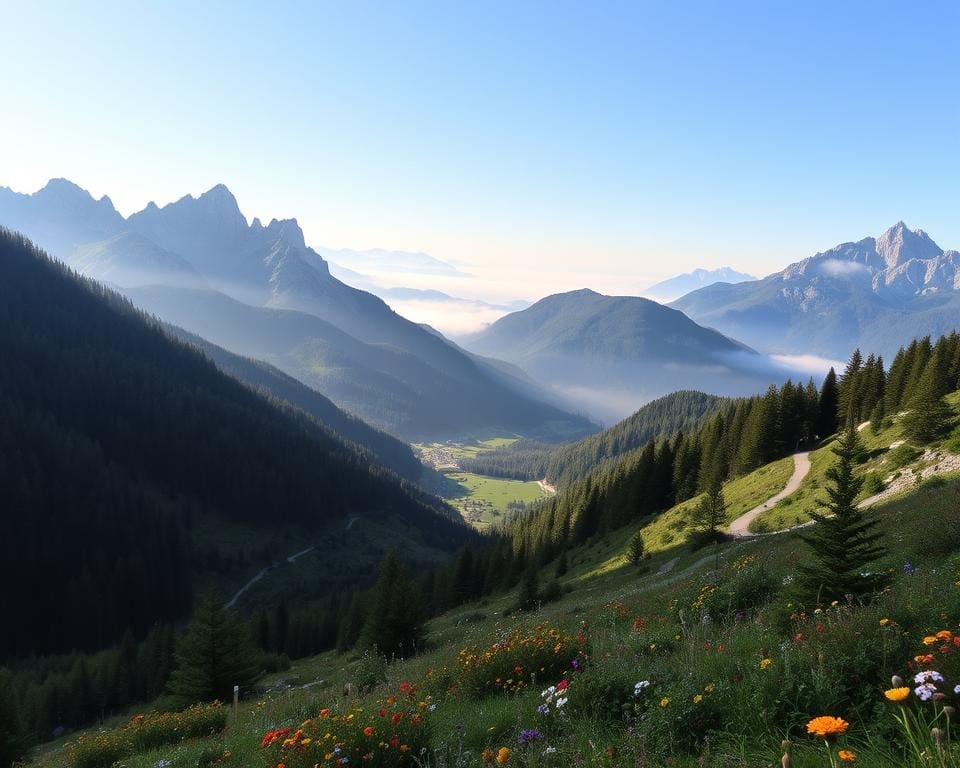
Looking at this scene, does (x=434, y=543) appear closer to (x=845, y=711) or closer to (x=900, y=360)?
(x=900, y=360)

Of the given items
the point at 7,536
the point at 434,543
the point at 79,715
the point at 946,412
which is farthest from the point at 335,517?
the point at 946,412

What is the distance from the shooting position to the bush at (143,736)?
484 inches

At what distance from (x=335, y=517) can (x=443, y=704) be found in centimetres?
19873

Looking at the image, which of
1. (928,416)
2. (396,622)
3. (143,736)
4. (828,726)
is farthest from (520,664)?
(928,416)

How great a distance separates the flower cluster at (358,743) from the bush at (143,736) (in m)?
8.57

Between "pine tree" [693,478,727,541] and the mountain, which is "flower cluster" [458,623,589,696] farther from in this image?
the mountain

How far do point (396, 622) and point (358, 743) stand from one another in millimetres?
29475

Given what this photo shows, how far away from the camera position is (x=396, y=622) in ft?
110

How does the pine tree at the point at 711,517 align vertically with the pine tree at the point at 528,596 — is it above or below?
above

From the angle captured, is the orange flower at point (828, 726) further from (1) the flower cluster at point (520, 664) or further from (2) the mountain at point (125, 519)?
(2) the mountain at point (125, 519)

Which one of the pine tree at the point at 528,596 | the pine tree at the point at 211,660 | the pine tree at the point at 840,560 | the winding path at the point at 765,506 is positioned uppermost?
the pine tree at the point at 840,560

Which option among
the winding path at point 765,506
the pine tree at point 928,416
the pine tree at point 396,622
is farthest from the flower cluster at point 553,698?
the pine tree at point 928,416

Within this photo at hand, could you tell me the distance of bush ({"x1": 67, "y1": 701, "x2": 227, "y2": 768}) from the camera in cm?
1229

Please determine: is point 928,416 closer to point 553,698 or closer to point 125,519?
point 553,698
